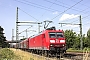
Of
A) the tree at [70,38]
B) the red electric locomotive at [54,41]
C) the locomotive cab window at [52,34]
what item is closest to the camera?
the red electric locomotive at [54,41]

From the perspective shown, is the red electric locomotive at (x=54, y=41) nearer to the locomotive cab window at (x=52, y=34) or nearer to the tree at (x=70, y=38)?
the locomotive cab window at (x=52, y=34)

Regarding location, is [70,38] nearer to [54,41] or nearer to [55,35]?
[55,35]

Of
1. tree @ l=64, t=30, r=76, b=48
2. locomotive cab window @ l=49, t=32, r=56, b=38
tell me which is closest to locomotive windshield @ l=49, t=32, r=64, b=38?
locomotive cab window @ l=49, t=32, r=56, b=38

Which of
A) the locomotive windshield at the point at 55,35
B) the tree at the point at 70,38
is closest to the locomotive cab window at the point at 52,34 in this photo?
the locomotive windshield at the point at 55,35

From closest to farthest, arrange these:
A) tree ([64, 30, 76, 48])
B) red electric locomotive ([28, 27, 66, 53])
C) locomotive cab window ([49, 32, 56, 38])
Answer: red electric locomotive ([28, 27, 66, 53])
locomotive cab window ([49, 32, 56, 38])
tree ([64, 30, 76, 48])

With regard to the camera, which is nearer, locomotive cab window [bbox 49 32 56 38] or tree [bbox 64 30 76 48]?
locomotive cab window [bbox 49 32 56 38]

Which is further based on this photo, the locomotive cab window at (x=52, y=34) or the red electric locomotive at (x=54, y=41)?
the locomotive cab window at (x=52, y=34)

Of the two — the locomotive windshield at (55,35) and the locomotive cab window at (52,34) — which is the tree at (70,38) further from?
the locomotive cab window at (52,34)

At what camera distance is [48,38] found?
20938 mm

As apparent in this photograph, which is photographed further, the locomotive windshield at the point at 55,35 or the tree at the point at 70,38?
the tree at the point at 70,38

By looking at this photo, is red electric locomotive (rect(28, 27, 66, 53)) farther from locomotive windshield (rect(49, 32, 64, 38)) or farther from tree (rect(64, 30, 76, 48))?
tree (rect(64, 30, 76, 48))

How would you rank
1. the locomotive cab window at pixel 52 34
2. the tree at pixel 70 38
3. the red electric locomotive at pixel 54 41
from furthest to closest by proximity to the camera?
1. the tree at pixel 70 38
2. the locomotive cab window at pixel 52 34
3. the red electric locomotive at pixel 54 41

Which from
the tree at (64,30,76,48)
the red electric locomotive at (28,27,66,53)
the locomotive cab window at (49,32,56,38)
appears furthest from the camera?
the tree at (64,30,76,48)

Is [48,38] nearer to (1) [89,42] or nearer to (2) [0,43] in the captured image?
(1) [89,42]
